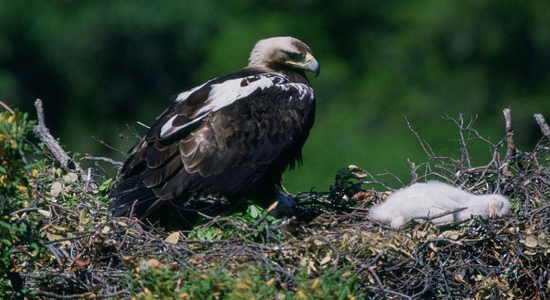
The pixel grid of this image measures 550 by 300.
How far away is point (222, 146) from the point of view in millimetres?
5195

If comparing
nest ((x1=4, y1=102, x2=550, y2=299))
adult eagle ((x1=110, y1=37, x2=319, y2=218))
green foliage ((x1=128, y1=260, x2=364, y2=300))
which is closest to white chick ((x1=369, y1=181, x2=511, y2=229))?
nest ((x1=4, y1=102, x2=550, y2=299))

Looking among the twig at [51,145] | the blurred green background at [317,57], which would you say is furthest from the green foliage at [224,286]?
the blurred green background at [317,57]

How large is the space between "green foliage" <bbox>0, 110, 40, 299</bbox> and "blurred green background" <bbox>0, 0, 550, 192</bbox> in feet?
28.7

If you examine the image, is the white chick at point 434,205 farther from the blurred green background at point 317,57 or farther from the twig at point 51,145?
the blurred green background at point 317,57

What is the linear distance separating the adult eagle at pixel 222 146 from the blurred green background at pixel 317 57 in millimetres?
7058

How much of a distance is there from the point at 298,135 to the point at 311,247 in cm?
117

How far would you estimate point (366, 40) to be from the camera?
14.6 metres

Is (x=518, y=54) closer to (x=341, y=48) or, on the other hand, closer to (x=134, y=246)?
(x=341, y=48)

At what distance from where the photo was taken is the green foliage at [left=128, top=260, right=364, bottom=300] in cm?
363

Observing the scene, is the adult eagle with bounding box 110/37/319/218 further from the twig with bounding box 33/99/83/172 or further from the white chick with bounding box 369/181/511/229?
the white chick with bounding box 369/181/511/229

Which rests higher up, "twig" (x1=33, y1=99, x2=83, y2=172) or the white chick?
"twig" (x1=33, y1=99, x2=83, y2=172)

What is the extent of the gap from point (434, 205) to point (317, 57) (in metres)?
9.03

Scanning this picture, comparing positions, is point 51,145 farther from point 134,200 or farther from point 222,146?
point 222,146

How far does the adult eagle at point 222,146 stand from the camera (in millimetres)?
5094
